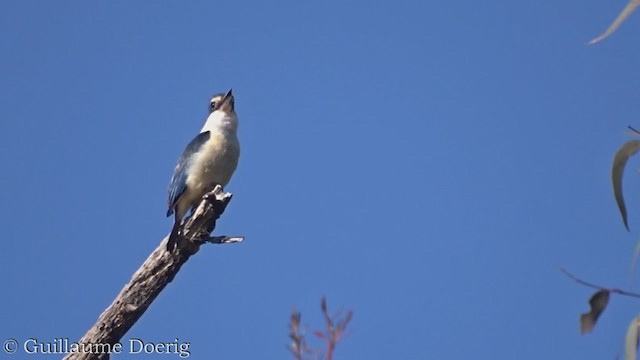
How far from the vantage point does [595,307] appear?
2.25m

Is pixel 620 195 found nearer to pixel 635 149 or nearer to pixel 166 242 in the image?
pixel 635 149

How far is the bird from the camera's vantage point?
623 centimetres

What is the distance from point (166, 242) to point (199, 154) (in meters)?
1.67

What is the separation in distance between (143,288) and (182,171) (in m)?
2.00

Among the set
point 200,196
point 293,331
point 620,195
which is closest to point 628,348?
point 620,195

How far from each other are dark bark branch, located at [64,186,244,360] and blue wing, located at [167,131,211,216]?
3.68 feet

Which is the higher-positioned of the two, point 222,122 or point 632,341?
point 222,122

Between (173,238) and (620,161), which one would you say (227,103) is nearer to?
(173,238)

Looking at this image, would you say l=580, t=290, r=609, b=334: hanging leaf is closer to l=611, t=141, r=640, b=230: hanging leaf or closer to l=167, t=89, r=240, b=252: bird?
l=611, t=141, r=640, b=230: hanging leaf

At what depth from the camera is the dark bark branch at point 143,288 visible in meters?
4.27

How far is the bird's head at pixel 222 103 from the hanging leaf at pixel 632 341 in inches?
204

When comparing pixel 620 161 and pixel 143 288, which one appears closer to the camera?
pixel 620 161

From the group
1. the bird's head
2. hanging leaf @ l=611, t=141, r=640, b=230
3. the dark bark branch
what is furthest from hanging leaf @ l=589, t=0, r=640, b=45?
the bird's head

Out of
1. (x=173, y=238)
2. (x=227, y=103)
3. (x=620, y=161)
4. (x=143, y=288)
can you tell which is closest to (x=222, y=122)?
(x=227, y=103)
